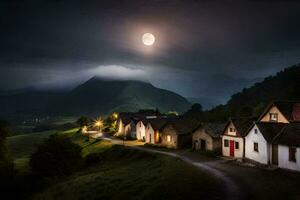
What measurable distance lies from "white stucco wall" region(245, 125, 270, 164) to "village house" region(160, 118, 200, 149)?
17.9 m

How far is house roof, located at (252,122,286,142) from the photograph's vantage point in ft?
121

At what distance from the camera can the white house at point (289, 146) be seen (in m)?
31.7

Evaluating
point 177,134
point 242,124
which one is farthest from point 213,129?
point 177,134

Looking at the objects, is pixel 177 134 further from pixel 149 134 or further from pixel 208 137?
pixel 149 134

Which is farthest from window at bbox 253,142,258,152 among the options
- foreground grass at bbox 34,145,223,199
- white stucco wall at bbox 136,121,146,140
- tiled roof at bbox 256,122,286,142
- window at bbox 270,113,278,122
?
white stucco wall at bbox 136,121,146,140

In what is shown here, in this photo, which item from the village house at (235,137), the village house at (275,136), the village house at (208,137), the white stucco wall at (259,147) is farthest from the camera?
the village house at (208,137)

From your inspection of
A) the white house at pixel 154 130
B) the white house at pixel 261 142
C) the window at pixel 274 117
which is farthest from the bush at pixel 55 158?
the window at pixel 274 117

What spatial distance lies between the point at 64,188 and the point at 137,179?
1211 centimetres

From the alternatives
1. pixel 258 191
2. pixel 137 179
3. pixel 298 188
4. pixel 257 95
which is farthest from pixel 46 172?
pixel 257 95

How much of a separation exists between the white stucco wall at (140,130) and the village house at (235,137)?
33778mm

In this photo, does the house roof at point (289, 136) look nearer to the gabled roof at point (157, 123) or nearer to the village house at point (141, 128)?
the gabled roof at point (157, 123)

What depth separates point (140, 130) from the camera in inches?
3110

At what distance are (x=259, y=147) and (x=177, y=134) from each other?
78.2 ft

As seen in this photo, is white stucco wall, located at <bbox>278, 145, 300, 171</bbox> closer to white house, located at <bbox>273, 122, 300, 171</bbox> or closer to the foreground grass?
white house, located at <bbox>273, 122, 300, 171</bbox>
